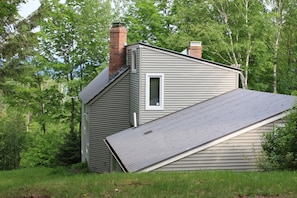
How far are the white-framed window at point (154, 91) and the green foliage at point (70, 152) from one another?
44.1 ft

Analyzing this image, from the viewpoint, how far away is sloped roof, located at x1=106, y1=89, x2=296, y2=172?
610 inches

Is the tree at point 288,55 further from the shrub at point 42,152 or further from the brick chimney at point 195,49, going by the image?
the shrub at point 42,152

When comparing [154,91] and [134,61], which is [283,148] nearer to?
[154,91]

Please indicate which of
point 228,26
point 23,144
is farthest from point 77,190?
point 23,144

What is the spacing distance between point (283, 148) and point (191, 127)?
14.6 ft

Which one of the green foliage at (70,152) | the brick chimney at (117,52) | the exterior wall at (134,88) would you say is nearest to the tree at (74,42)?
the green foliage at (70,152)

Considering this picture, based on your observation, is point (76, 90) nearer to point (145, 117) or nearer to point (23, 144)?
point (23, 144)

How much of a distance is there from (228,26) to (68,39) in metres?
13.1

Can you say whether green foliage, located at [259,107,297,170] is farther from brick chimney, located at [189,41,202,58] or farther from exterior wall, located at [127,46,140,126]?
brick chimney, located at [189,41,202,58]

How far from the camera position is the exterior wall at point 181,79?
21.8m

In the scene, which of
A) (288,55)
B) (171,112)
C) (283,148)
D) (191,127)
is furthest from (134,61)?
(288,55)

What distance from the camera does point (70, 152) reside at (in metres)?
34.1

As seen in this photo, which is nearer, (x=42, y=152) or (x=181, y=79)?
(x=181, y=79)

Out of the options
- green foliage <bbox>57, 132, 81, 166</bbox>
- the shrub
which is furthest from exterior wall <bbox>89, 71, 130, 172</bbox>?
the shrub
